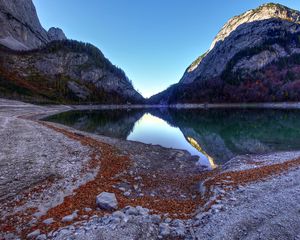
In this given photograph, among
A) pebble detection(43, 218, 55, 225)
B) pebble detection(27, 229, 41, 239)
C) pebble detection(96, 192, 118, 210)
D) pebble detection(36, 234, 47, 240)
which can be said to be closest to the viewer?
pebble detection(36, 234, 47, 240)

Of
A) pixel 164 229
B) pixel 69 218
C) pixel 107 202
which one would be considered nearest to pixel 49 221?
pixel 69 218

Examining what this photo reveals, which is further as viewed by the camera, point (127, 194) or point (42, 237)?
point (127, 194)

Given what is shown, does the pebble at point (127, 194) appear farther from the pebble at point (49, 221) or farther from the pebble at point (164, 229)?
the pebble at point (49, 221)

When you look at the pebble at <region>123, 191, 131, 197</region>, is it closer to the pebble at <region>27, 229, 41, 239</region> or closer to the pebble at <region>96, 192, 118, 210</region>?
the pebble at <region>96, 192, 118, 210</region>

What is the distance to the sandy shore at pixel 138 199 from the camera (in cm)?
640

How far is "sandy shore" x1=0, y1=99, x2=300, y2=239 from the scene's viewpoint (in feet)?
21.0

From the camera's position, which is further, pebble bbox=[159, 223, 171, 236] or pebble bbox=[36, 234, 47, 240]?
pebble bbox=[159, 223, 171, 236]

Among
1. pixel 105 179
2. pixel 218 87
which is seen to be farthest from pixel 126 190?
pixel 218 87

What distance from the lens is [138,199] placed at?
9.80 metres

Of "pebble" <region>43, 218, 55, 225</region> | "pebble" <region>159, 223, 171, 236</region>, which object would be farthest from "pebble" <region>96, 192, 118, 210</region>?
"pebble" <region>159, 223, 171, 236</region>

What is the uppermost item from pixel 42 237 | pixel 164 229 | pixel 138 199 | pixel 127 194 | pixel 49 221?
pixel 164 229

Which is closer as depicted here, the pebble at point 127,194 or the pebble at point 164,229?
the pebble at point 164,229

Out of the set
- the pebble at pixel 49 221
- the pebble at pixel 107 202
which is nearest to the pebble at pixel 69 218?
the pebble at pixel 49 221

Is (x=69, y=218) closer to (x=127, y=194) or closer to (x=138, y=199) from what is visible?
(x=138, y=199)
